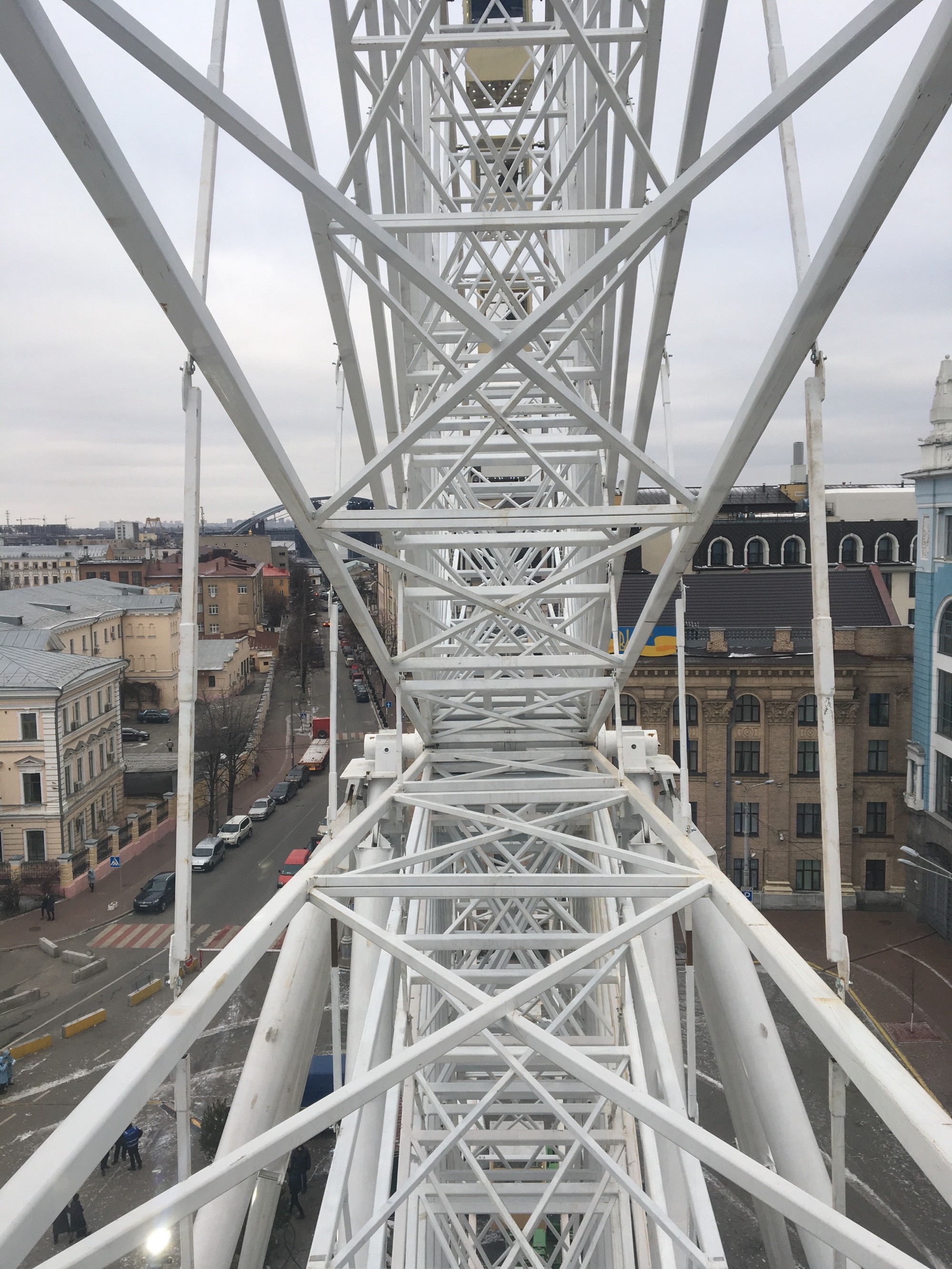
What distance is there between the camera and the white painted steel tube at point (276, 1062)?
538 cm

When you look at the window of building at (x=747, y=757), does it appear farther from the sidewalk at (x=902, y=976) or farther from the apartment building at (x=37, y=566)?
the apartment building at (x=37, y=566)

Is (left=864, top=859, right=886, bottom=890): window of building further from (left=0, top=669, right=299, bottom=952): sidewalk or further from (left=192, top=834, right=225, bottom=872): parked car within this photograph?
(left=192, top=834, right=225, bottom=872): parked car

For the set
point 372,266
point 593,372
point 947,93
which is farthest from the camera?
point 593,372

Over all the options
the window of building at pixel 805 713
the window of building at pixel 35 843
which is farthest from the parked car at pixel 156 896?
the window of building at pixel 805 713

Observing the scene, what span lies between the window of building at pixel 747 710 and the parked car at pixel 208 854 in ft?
66.1

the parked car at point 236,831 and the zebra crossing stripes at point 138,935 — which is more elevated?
the parked car at point 236,831

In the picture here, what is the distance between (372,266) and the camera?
279 inches

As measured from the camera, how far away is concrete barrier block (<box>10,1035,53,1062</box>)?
70.3ft

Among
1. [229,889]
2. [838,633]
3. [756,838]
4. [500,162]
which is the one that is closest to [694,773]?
[756,838]

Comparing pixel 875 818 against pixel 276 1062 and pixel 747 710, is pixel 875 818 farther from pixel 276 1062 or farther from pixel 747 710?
pixel 276 1062

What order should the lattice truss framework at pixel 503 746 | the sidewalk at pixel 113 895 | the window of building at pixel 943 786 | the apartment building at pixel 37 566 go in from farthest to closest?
the apartment building at pixel 37 566
the sidewalk at pixel 113 895
the window of building at pixel 943 786
the lattice truss framework at pixel 503 746

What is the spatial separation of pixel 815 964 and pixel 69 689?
92.8 feet

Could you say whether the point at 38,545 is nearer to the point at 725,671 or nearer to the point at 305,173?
the point at 725,671

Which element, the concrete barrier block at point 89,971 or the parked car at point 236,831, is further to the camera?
the parked car at point 236,831
